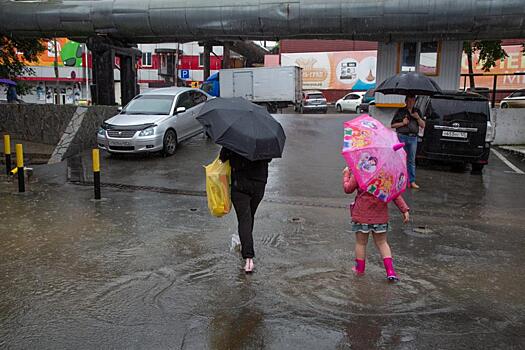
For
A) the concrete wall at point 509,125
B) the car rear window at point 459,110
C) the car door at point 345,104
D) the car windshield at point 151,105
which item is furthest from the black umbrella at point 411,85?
the car door at point 345,104

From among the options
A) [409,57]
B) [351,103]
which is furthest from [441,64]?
[351,103]

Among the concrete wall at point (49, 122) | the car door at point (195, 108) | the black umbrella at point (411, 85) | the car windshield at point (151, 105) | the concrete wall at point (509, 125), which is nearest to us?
the black umbrella at point (411, 85)

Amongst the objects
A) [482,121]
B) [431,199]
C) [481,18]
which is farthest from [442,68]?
[431,199]

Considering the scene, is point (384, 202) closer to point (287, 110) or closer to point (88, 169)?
point (88, 169)

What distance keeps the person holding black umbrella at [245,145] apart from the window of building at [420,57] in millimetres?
13862

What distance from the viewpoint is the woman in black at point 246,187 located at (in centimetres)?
492

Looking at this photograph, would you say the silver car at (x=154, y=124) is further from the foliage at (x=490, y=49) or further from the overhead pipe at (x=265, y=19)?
the foliage at (x=490, y=49)

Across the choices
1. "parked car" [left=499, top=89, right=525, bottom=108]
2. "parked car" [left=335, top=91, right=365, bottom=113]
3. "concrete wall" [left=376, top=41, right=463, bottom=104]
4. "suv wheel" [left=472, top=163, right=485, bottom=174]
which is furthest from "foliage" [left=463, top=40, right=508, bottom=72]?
"suv wheel" [left=472, top=163, right=485, bottom=174]

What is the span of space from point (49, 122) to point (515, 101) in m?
18.1

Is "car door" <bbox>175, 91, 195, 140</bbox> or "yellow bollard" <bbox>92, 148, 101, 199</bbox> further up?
"car door" <bbox>175, 91, 195, 140</bbox>

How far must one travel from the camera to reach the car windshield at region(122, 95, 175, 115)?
13.2 meters

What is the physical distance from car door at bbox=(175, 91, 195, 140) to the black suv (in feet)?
20.6

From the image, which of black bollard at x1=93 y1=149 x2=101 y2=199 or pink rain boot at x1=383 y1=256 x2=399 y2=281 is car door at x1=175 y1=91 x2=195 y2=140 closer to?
black bollard at x1=93 y1=149 x2=101 y2=199

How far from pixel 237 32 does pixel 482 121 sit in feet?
24.3
